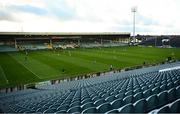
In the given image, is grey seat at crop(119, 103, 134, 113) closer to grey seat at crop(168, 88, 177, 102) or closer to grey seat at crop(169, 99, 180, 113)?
grey seat at crop(169, 99, 180, 113)

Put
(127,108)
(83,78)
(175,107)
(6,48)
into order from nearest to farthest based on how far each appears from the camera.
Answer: (175,107)
(127,108)
(83,78)
(6,48)

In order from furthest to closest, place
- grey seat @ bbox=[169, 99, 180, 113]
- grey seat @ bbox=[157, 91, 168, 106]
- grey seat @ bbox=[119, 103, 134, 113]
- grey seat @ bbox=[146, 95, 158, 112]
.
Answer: grey seat @ bbox=[157, 91, 168, 106], grey seat @ bbox=[146, 95, 158, 112], grey seat @ bbox=[119, 103, 134, 113], grey seat @ bbox=[169, 99, 180, 113]

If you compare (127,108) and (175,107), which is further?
(127,108)

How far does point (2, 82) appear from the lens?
92.0 ft

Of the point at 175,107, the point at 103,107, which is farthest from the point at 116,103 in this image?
the point at 175,107

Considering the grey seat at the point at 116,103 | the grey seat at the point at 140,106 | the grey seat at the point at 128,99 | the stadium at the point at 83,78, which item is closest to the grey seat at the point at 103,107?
the stadium at the point at 83,78

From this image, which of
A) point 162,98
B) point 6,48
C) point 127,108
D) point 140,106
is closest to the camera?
point 127,108

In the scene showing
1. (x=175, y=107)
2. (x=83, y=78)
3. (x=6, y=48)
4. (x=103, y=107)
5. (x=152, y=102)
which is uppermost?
(x=175, y=107)

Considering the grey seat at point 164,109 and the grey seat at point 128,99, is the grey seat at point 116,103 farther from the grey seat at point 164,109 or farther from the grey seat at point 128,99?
the grey seat at point 164,109

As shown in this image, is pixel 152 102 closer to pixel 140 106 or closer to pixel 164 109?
pixel 140 106

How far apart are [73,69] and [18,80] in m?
8.85

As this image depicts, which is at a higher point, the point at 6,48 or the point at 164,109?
the point at 164,109

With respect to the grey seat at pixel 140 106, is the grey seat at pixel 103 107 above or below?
below

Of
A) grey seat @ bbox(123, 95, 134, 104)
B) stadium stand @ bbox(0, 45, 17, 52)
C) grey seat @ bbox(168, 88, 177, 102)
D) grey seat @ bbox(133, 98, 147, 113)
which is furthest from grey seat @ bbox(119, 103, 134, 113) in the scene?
stadium stand @ bbox(0, 45, 17, 52)
